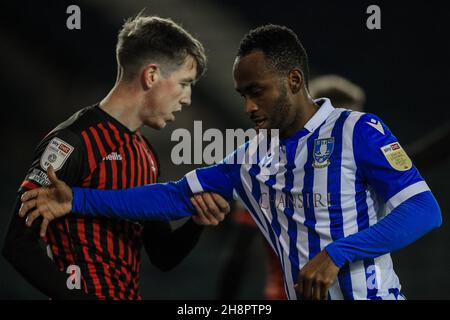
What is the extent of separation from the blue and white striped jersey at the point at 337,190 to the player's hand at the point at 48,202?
64 centimetres

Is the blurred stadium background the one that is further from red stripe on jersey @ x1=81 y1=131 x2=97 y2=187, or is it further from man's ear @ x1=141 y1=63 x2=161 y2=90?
red stripe on jersey @ x1=81 y1=131 x2=97 y2=187

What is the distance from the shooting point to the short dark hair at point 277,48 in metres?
2.08

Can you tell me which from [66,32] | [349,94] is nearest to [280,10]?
[66,32]

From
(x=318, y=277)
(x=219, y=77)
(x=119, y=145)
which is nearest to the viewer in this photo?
(x=318, y=277)

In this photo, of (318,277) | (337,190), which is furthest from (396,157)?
(318,277)

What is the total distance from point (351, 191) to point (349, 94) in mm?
1280

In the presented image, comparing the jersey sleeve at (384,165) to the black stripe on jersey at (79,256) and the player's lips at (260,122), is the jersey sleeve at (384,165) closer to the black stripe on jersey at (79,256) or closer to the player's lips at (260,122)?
the player's lips at (260,122)

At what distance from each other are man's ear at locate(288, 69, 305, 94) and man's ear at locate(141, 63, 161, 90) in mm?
541

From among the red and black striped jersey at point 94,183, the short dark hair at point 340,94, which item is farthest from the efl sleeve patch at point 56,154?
the short dark hair at point 340,94

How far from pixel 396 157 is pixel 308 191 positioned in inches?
11.6

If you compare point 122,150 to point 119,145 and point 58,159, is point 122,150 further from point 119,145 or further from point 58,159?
point 58,159

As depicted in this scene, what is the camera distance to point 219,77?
18.2 ft

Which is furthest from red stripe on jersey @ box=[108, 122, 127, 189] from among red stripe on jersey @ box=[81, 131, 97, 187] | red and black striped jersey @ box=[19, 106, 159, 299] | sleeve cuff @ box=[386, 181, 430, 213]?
sleeve cuff @ box=[386, 181, 430, 213]
